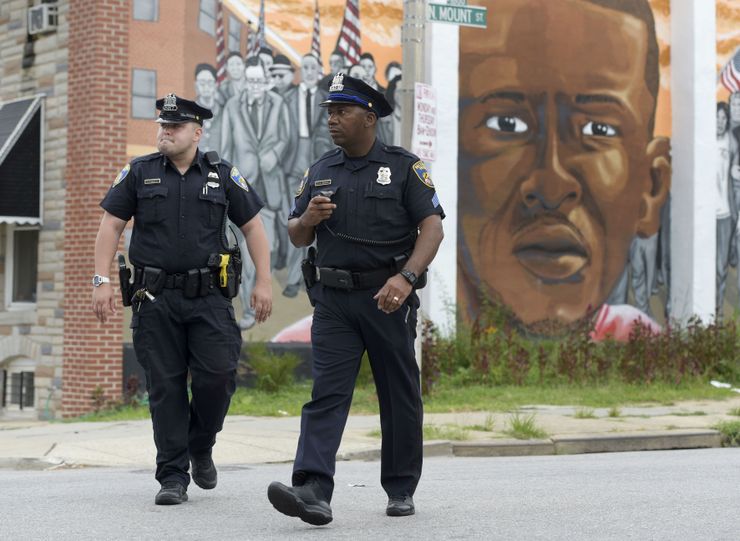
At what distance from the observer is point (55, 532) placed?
591 cm

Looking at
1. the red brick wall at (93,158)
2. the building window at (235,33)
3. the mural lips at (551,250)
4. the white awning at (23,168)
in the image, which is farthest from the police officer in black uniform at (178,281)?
the mural lips at (551,250)

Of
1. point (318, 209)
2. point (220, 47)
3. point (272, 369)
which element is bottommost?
point (272, 369)

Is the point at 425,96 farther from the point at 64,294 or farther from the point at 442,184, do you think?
the point at 64,294

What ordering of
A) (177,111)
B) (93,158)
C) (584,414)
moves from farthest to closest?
(93,158) < (584,414) < (177,111)

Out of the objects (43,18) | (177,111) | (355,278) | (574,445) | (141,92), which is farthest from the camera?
(43,18)

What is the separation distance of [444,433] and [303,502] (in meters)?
5.12

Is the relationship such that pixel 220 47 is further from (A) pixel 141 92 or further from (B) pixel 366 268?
(B) pixel 366 268

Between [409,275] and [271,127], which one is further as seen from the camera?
[271,127]

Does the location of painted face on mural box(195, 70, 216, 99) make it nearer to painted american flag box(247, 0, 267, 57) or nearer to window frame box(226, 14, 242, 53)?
window frame box(226, 14, 242, 53)

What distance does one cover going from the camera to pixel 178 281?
6953 mm

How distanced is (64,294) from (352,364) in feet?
33.2

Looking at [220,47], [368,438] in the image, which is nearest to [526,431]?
[368,438]

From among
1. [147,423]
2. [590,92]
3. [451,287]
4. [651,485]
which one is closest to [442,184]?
[451,287]

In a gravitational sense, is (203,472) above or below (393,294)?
below
